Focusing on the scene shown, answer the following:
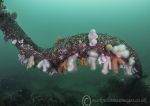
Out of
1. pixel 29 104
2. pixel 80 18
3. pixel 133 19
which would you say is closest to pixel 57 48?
pixel 29 104

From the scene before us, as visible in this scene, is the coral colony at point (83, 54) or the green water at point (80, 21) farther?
the green water at point (80, 21)

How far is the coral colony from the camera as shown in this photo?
4043mm

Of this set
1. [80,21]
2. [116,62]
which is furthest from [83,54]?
[80,21]

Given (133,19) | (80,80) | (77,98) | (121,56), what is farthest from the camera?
(133,19)

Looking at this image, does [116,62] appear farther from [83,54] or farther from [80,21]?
[80,21]

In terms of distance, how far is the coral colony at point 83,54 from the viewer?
4.04 m

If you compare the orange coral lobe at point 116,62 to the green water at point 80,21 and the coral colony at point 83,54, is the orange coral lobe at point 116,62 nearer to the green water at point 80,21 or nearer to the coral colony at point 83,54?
the coral colony at point 83,54

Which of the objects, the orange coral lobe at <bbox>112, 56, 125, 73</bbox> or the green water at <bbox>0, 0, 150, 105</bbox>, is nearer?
the orange coral lobe at <bbox>112, 56, 125, 73</bbox>

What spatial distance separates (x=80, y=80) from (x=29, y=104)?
8.06 ft

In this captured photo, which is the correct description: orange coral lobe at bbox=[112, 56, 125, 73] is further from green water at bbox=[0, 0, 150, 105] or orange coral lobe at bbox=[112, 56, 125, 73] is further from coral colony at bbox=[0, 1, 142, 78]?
green water at bbox=[0, 0, 150, 105]

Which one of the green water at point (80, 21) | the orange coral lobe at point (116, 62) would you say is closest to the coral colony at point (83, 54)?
the orange coral lobe at point (116, 62)

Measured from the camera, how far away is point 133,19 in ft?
78.8

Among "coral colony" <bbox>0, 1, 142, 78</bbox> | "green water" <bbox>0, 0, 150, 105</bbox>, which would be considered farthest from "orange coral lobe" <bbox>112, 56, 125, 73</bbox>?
"green water" <bbox>0, 0, 150, 105</bbox>

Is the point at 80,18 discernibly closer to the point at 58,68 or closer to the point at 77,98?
the point at 77,98
